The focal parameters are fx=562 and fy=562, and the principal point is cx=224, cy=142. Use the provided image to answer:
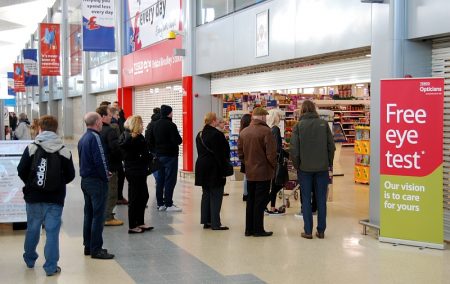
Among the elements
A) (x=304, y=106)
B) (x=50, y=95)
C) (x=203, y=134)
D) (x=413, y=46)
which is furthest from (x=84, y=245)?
(x=50, y=95)

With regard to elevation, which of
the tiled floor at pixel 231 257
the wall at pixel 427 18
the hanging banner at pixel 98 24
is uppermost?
the hanging banner at pixel 98 24

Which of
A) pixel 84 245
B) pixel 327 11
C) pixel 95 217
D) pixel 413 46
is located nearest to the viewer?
pixel 95 217

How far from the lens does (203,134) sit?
6703mm

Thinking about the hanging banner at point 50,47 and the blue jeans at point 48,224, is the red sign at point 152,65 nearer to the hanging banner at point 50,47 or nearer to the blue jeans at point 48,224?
the hanging banner at point 50,47

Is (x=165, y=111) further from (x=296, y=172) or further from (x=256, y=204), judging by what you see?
(x=256, y=204)

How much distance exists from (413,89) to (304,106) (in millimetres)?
1199

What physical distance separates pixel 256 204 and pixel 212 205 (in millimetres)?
686

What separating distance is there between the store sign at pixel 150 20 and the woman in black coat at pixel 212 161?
7135 millimetres

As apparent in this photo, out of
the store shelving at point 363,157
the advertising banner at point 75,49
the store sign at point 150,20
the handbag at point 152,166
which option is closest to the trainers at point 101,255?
the handbag at point 152,166

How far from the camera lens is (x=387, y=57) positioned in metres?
6.42

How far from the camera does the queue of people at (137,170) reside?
15.9 ft

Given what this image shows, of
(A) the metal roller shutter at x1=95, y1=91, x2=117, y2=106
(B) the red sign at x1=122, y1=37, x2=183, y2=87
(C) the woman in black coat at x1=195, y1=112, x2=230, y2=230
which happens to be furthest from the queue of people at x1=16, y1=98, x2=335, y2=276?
(A) the metal roller shutter at x1=95, y1=91, x2=117, y2=106

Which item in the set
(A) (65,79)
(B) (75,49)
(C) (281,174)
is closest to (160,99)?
(C) (281,174)

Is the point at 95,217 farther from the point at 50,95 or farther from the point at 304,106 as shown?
the point at 50,95
